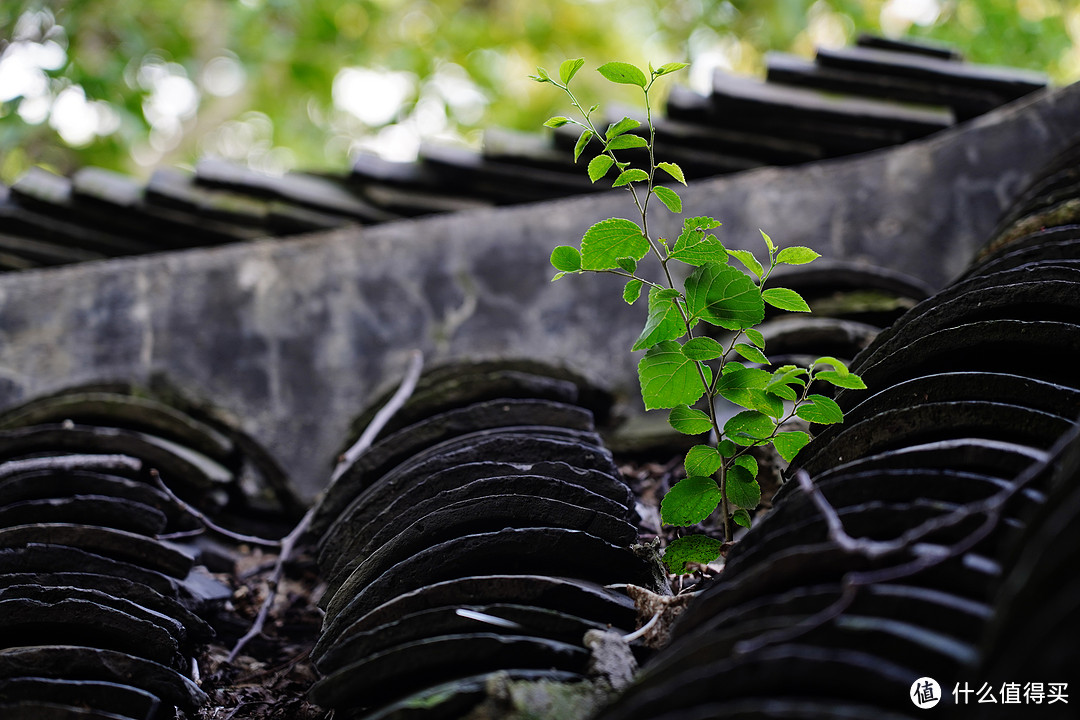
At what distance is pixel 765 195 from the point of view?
9.41 ft

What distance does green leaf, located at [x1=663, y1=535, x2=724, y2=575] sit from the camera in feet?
4.61

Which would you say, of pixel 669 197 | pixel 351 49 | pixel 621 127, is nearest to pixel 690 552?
pixel 669 197

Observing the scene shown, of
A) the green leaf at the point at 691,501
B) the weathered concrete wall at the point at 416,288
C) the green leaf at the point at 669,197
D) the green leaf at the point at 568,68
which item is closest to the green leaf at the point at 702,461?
the green leaf at the point at 691,501

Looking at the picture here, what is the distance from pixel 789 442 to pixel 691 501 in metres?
0.18

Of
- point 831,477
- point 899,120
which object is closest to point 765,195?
point 899,120

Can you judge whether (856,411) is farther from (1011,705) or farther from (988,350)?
A: (1011,705)

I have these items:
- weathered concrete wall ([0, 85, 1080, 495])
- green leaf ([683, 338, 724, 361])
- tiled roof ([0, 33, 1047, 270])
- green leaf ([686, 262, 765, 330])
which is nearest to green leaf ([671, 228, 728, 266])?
green leaf ([686, 262, 765, 330])

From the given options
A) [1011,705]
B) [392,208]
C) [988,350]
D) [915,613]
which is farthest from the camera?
[392,208]

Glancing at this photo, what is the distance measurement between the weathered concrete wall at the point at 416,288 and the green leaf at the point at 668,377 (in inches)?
50.1

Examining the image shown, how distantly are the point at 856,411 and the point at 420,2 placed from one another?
7575mm

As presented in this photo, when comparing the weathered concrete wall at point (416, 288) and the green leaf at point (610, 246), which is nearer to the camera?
the green leaf at point (610, 246)

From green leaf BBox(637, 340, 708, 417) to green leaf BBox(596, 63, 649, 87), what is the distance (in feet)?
1.34

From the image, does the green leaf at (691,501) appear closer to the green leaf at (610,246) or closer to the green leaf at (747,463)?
the green leaf at (747,463)

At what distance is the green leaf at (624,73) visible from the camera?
4.55 ft
